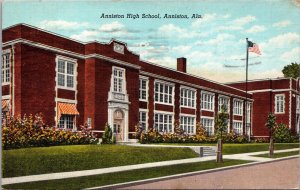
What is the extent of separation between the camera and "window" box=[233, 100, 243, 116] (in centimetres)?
1514

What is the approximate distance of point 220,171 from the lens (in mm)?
12922

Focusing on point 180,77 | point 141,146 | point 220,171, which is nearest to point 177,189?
point 220,171

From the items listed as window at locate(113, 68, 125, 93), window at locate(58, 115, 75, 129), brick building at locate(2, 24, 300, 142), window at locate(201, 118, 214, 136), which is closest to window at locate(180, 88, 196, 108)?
brick building at locate(2, 24, 300, 142)

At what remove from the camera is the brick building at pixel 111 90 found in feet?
41.9

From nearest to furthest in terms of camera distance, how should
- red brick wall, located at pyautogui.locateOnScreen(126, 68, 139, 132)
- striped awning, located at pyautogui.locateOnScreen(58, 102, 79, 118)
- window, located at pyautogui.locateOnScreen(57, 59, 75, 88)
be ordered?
striped awning, located at pyautogui.locateOnScreen(58, 102, 79, 118) → window, located at pyautogui.locateOnScreen(57, 59, 75, 88) → red brick wall, located at pyautogui.locateOnScreen(126, 68, 139, 132)

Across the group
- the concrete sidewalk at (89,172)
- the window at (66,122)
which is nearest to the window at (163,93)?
the concrete sidewalk at (89,172)

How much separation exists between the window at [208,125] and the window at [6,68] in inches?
261

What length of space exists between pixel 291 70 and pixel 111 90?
18.7ft

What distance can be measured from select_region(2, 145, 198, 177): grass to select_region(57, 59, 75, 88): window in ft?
6.48

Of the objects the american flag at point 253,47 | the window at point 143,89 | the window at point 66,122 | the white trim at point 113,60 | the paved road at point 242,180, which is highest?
the american flag at point 253,47

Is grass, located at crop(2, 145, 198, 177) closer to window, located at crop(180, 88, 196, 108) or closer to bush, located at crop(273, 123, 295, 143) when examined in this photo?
window, located at crop(180, 88, 196, 108)

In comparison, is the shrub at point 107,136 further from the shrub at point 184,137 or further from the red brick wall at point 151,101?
the red brick wall at point 151,101

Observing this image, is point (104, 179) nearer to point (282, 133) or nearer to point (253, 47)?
point (253, 47)

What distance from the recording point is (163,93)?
52.4 ft
